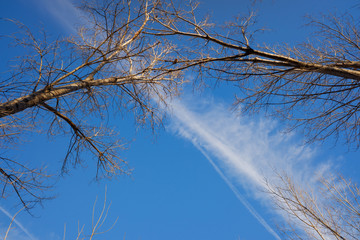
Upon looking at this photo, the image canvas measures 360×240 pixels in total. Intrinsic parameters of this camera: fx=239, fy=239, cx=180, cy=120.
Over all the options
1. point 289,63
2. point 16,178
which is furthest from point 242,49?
point 16,178

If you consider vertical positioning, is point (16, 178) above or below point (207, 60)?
below

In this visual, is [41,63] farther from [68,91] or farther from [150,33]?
[150,33]

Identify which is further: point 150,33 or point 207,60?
point 150,33

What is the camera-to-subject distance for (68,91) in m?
3.38

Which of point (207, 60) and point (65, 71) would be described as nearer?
point (207, 60)

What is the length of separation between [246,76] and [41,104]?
2796 millimetres

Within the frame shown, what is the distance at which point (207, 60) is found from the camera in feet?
10.2

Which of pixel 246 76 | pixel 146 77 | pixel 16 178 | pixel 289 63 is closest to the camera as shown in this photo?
pixel 289 63

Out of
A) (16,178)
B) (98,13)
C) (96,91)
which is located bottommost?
(16,178)

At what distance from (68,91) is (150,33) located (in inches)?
57.4

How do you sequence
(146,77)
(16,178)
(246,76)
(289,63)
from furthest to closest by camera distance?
(146,77), (16,178), (246,76), (289,63)

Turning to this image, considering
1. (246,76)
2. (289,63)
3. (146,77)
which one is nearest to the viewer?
(289,63)

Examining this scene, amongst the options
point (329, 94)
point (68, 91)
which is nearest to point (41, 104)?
point (68, 91)

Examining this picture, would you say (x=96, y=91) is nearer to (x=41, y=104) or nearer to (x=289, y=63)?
(x=41, y=104)
